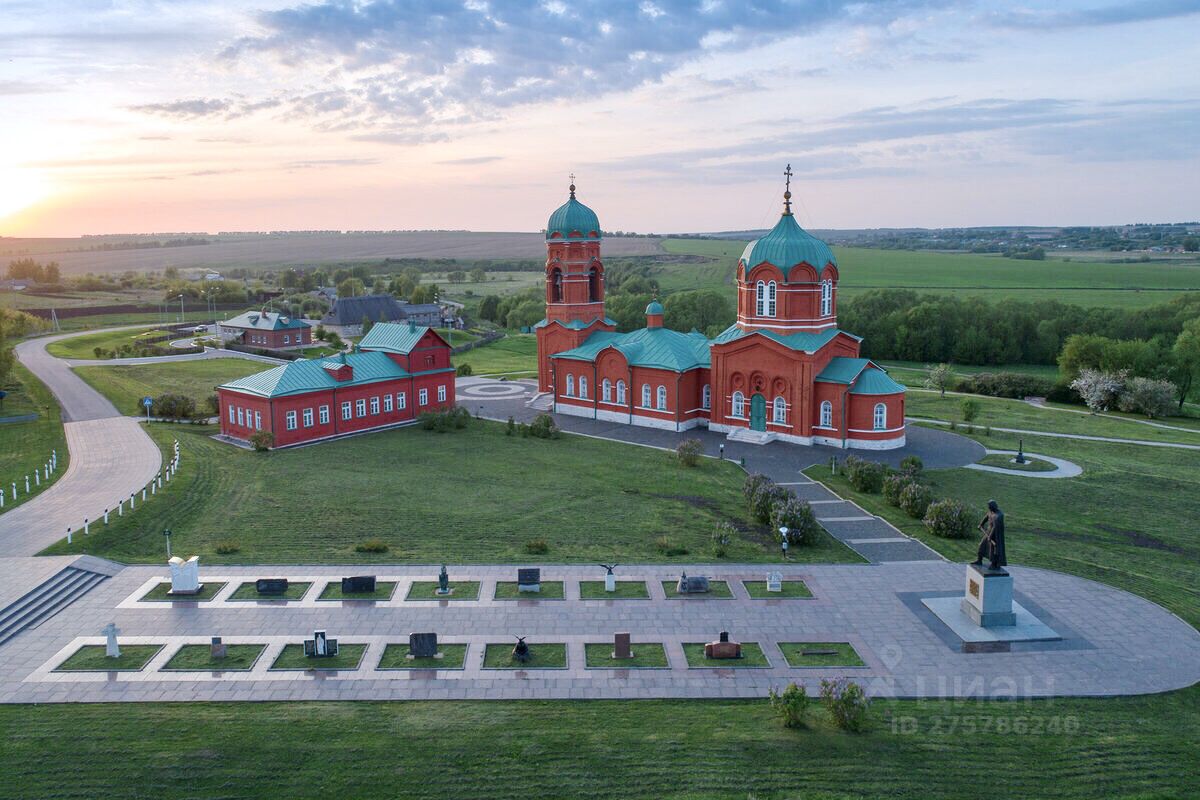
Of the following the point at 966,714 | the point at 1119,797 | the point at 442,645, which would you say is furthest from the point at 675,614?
the point at 1119,797

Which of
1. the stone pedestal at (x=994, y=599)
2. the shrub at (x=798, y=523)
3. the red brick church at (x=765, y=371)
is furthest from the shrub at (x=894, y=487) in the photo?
the stone pedestal at (x=994, y=599)

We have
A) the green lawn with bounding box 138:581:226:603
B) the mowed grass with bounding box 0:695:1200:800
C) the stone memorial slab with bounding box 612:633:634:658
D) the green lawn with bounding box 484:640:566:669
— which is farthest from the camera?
the green lawn with bounding box 138:581:226:603

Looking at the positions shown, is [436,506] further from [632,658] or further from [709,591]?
[632,658]

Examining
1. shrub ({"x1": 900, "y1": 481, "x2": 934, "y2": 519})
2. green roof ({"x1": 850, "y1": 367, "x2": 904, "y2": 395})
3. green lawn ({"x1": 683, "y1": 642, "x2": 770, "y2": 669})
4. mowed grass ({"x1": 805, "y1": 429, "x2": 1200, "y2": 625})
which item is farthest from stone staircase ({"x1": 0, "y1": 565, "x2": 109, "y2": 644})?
green roof ({"x1": 850, "y1": 367, "x2": 904, "y2": 395})

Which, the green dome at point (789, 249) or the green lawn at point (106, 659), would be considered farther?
the green dome at point (789, 249)

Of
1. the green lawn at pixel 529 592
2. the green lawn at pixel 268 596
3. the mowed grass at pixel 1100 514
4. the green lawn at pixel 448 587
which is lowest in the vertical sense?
the mowed grass at pixel 1100 514

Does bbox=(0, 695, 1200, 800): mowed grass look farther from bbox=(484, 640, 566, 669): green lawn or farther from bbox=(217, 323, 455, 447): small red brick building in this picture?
bbox=(217, 323, 455, 447): small red brick building

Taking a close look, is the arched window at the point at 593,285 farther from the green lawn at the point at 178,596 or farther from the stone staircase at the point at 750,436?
the green lawn at the point at 178,596

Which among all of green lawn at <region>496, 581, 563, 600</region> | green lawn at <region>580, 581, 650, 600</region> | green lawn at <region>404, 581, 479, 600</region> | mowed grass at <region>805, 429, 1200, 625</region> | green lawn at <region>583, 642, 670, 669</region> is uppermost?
green lawn at <region>404, 581, 479, 600</region>
